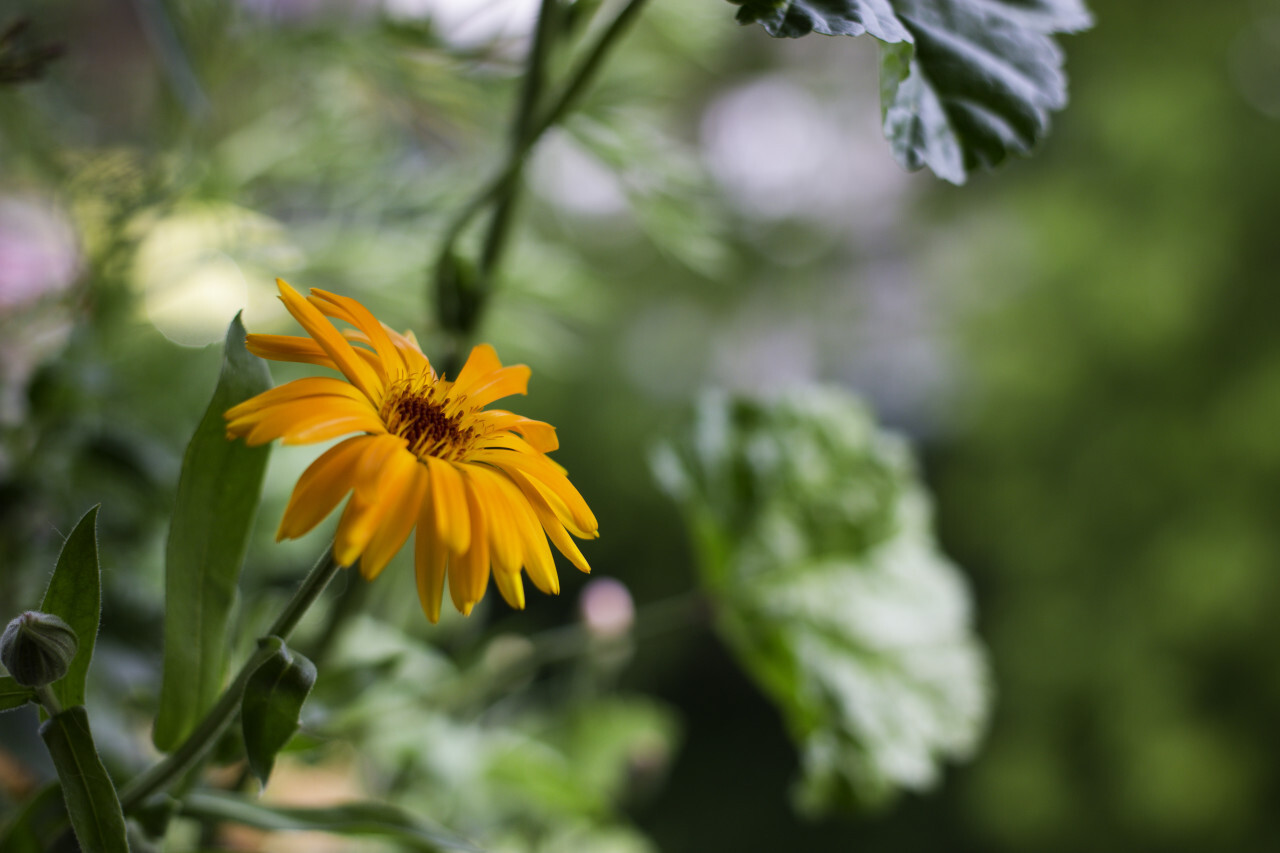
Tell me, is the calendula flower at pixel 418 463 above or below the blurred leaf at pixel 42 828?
above

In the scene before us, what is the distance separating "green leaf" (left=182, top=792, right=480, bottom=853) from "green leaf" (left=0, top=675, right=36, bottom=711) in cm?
5

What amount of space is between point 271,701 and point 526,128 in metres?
0.16

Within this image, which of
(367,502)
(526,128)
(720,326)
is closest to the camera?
(367,502)

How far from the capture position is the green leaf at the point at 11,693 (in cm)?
13

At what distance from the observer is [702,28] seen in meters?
0.37

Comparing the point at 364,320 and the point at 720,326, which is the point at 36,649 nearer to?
the point at 364,320

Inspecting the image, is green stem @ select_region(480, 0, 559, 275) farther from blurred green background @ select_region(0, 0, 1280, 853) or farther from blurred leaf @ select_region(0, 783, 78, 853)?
blurred leaf @ select_region(0, 783, 78, 853)

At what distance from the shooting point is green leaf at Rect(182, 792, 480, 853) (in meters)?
0.17

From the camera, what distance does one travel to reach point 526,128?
229 millimetres

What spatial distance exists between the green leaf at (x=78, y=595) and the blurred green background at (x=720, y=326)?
94 millimetres

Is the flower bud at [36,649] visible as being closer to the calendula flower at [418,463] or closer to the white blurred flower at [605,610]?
the calendula flower at [418,463]

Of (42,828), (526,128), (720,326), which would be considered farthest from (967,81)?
(720,326)

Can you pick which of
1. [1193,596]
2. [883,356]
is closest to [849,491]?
[1193,596]

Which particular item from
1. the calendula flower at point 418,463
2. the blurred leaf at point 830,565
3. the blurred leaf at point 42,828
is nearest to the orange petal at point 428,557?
the calendula flower at point 418,463
